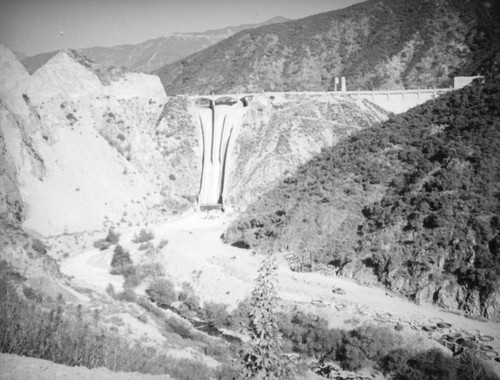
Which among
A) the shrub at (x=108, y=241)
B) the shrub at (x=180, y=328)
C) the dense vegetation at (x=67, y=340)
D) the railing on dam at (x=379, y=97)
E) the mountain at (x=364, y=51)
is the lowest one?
the shrub at (x=180, y=328)

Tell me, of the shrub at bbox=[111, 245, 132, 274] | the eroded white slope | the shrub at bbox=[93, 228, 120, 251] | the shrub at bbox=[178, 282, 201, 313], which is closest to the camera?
the shrub at bbox=[178, 282, 201, 313]

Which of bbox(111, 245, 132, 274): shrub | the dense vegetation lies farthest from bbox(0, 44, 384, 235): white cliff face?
the dense vegetation

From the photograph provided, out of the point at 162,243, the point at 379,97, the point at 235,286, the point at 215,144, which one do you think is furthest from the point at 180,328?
the point at 379,97

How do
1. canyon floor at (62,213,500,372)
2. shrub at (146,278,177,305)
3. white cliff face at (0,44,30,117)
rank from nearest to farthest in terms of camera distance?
canyon floor at (62,213,500,372) < shrub at (146,278,177,305) < white cliff face at (0,44,30,117)

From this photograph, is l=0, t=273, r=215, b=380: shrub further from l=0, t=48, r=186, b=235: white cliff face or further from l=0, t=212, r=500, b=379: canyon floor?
l=0, t=48, r=186, b=235: white cliff face

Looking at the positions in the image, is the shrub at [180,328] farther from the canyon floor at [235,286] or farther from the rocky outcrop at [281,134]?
the rocky outcrop at [281,134]

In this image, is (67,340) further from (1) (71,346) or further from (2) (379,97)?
(2) (379,97)

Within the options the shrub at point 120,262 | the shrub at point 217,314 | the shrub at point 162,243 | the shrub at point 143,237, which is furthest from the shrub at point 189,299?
the shrub at point 143,237
